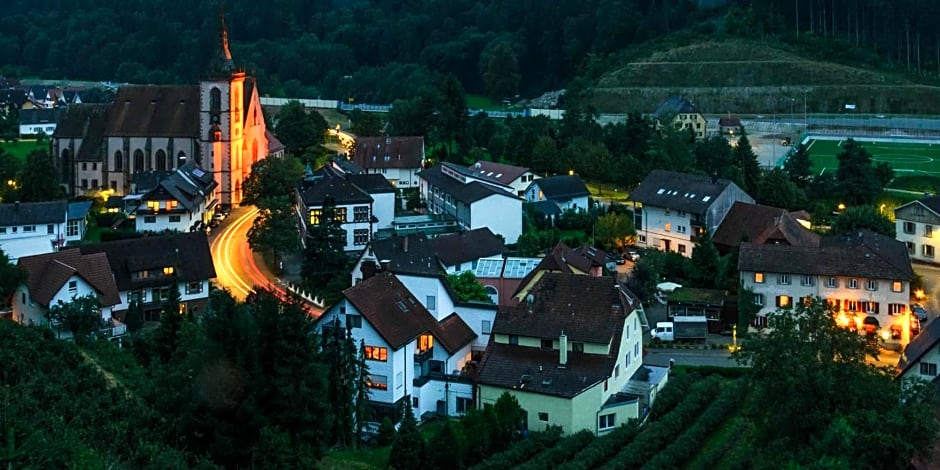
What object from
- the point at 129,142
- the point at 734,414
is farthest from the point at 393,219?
the point at 734,414

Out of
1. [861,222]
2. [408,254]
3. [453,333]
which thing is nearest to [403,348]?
[453,333]

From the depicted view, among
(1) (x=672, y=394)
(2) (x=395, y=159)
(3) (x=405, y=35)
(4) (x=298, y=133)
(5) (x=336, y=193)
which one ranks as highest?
(3) (x=405, y=35)

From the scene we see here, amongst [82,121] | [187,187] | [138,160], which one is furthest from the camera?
[82,121]

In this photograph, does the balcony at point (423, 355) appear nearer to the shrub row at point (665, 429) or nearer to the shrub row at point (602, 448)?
the shrub row at point (602, 448)

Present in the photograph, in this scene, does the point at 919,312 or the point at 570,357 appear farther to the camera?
the point at 919,312

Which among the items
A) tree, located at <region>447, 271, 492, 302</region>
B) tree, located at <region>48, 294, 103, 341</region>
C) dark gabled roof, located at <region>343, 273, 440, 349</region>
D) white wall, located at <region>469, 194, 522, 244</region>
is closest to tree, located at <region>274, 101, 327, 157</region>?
white wall, located at <region>469, 194, 522, 244</region>

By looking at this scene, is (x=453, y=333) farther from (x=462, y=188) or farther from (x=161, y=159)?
(x=161, y=159)

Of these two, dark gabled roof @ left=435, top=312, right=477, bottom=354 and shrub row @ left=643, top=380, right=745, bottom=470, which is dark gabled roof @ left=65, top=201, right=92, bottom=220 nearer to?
dark gabled roof @ left=435, top=312, right=477, bottom=354

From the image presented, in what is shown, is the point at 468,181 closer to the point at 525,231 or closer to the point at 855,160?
the point at 525,231
